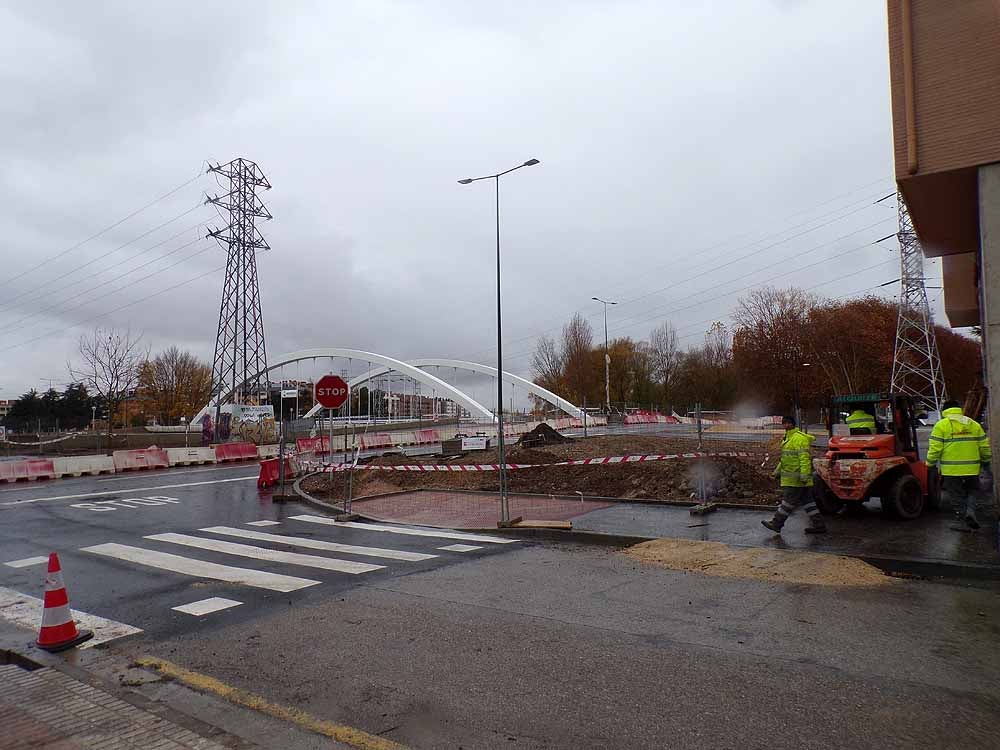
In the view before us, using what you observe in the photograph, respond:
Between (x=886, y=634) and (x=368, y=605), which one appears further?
(x=368, y=605)

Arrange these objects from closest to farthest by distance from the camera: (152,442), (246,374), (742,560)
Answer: (742,560), (246,374), (152,442)

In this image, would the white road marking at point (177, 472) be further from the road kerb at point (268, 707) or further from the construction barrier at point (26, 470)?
the road kerb at point (268, 707)

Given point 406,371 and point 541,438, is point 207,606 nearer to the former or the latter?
point 541,438

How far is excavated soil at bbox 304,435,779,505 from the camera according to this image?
13.7 meters

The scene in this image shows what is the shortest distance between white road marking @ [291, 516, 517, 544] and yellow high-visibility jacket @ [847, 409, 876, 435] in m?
5.94

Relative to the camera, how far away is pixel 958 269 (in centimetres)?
1948

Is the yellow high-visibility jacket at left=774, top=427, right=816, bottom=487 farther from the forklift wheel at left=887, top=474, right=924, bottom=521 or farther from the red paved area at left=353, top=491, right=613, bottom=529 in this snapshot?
the red paved area at left=353, top=491, right=613, bottom=529

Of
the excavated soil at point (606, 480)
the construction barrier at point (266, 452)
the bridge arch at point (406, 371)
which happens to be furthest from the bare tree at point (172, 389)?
the excavated soil at point (606, 480)

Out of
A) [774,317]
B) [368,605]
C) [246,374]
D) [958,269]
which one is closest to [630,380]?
[774,317]

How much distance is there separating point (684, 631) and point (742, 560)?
309cm

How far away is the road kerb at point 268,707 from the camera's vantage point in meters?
3.98

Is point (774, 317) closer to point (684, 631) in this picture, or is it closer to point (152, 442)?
point (152, 442)

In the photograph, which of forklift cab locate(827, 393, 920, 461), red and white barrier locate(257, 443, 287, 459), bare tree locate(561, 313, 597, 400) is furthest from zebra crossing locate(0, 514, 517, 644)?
bare tree locate(561, 313, 597, 400)

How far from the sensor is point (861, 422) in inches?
436
